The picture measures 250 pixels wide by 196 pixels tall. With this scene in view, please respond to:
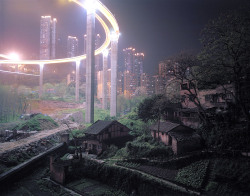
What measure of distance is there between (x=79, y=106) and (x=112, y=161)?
35.8 meters

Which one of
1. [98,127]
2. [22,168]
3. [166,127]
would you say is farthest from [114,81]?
[22,168]

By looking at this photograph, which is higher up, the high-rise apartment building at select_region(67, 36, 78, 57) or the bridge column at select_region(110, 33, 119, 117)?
the high-rise apartment building at select_region(67, 36, 78, 57)

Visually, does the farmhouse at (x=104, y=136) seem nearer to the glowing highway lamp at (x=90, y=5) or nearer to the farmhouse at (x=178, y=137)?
the farmhouse at (x=178, y=137)

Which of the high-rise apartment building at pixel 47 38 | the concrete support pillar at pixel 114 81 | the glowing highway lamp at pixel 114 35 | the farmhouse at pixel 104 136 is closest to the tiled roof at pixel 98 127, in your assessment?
the farmhouse at pixel 104 136

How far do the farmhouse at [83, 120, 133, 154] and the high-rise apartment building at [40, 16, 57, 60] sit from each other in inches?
2592

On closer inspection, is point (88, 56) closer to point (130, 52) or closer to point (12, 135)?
point (12, 135)

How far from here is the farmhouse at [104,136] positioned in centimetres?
1970

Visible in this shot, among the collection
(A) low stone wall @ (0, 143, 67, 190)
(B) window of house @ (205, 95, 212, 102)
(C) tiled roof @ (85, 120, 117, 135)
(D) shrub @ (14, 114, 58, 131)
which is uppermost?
(B) window of house @ (205, 95, 212, 102)

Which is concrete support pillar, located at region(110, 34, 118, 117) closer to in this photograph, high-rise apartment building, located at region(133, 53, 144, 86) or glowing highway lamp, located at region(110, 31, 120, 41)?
glowing highway lamp, located at region(110, 31, 120, 41)

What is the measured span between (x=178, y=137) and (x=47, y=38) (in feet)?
260

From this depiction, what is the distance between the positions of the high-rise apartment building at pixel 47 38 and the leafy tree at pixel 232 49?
7506 centimetres

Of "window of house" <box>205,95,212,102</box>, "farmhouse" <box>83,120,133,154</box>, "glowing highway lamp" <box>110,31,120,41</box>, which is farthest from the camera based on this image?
"glowing highway lamp" <box>110,31,120,41</box>

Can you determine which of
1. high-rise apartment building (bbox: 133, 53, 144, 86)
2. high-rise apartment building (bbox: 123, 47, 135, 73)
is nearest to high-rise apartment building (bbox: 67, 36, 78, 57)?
high-rise apartment building (bbox: 123, 47, 135, 73)

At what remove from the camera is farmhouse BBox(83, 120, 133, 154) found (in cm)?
1970
